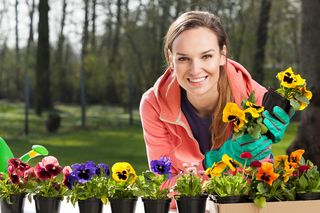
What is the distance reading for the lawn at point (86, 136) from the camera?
9.77 meters

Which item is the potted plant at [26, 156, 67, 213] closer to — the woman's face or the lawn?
the woman's face

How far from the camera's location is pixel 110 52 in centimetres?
1349

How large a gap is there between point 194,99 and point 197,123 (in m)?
0.10

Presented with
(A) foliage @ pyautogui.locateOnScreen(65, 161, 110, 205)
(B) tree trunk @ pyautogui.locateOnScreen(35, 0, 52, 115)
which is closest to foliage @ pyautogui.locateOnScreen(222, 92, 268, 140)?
(A) foliage @ pyautogui.locateOnScreen(65, 161, 110, 205)

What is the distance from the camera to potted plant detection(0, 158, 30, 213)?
1.61 m

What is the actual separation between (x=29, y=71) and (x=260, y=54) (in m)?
4.78

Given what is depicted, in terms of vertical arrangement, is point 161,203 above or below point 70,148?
above

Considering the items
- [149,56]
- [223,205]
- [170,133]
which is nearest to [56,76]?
[149,56]

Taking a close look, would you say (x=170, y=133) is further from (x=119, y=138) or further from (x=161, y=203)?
(x=119, y=138)

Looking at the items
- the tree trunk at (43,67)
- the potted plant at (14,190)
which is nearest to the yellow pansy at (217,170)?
the potted plant at (14,190)

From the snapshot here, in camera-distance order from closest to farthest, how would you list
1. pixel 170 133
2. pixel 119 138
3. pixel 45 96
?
pixel 170 133 → pixel 119 138 → pixel 45 96

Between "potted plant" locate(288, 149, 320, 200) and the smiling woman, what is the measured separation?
1.43ft

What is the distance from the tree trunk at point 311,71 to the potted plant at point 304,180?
5138mm

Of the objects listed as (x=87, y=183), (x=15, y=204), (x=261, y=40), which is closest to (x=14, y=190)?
(x=15, y=204)
